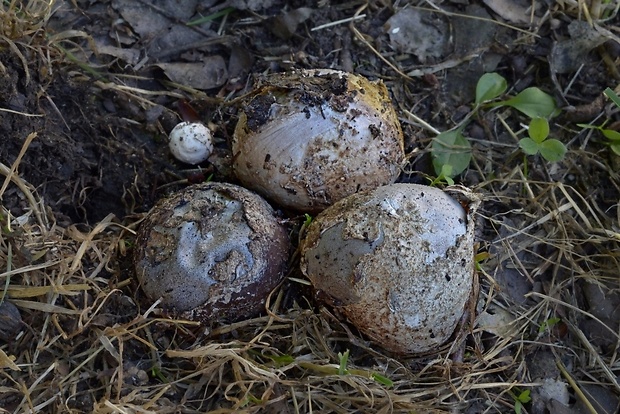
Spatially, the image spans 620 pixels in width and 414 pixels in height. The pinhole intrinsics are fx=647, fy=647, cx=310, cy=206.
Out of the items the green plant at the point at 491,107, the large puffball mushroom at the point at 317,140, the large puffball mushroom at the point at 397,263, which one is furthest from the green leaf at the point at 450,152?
the large puffball mushroom at the point at 397,263

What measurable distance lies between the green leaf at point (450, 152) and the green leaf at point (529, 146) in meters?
0.17

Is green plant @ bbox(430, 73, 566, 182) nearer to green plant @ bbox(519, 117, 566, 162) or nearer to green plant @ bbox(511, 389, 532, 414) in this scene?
green plant @ bbox(519, 117, 566, 162)

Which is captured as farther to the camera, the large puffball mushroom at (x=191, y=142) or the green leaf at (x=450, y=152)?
the green leaf at (x=450, y=152)

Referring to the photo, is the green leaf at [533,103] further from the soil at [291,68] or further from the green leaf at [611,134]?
the green leaf at [611,134]

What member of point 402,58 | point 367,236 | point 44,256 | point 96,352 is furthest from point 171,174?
point 402,58

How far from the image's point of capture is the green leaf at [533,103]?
2.22 metres

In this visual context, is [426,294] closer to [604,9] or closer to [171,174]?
[171,174]

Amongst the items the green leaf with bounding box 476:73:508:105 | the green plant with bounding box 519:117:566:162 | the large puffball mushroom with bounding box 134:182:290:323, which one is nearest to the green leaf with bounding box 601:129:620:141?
the green plant with bounding box 519:117:566:162

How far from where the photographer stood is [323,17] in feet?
7.46

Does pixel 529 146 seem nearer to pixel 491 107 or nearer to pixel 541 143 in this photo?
pixel 541 143

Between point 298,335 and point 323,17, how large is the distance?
1133 millimetres

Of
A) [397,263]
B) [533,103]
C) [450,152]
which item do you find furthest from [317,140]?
[533,103]

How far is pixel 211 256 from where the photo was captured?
66.4 inches

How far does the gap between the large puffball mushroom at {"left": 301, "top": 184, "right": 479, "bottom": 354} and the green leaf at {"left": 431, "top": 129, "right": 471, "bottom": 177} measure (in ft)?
1.34
